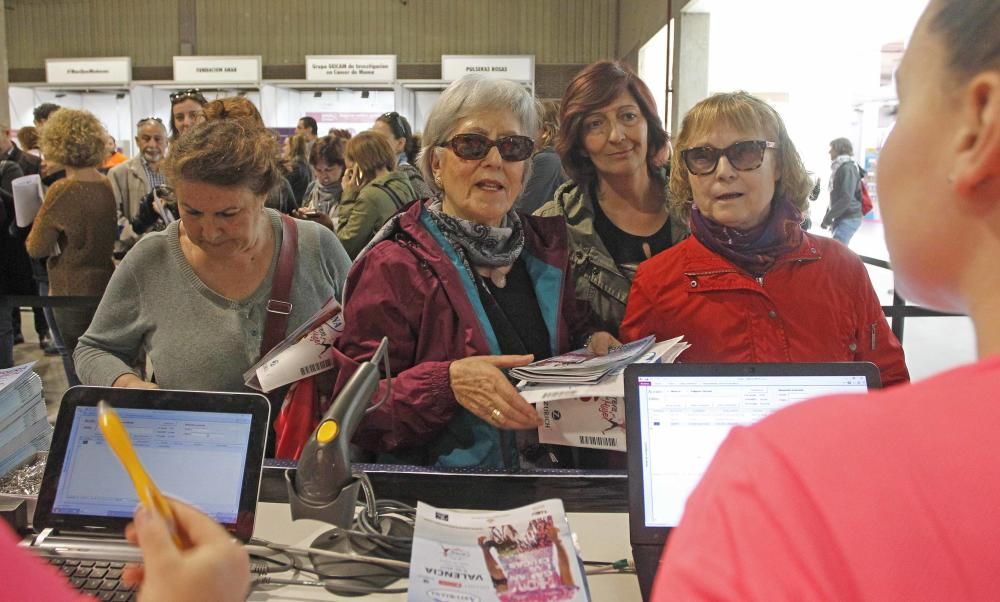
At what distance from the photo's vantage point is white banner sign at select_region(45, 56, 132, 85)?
44.9 feet

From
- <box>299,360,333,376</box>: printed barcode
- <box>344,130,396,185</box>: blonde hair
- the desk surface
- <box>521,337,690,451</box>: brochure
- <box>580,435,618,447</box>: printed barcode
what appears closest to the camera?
the desk surface

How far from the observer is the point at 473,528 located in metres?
1.33

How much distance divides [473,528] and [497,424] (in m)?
0.38

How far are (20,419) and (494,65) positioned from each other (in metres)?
12.2

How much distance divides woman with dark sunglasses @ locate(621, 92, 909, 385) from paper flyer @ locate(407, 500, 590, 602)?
2.54 feet

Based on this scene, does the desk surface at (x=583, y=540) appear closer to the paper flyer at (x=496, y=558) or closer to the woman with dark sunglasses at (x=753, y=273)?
the paper flyer at (x=496, y=558)

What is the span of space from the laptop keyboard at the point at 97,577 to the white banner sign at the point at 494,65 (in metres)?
12.4

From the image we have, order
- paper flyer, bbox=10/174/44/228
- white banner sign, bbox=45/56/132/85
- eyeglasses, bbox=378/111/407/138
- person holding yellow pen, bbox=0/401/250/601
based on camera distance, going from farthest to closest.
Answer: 1. white banner sign, bbox=45/56/132/85
2. eyeglasses, bbox=378/111/407/138
3. paper flyer, bbox=10/174/44/228
4. person holding yellow pen, bbox=0/401/250/601

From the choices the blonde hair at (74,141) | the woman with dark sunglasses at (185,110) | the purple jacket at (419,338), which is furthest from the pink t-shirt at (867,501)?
the blonde hair at (74,141)

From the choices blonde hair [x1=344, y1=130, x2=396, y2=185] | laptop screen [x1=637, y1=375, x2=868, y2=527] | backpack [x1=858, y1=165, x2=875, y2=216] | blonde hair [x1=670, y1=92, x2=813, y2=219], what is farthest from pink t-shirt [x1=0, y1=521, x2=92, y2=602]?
backpack [x1=858, y1=165, x2=875, y2=216]

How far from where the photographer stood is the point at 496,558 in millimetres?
1271

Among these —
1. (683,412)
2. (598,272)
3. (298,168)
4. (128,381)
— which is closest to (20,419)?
(128,381)

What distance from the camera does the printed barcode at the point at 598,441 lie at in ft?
5.35

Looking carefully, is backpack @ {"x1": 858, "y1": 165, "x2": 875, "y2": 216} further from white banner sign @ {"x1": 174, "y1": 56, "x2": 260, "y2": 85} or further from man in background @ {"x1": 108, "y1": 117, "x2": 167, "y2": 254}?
white banner sign @ {"x1": 174, "y1": 56, "x2": 260, "y2": 85}
